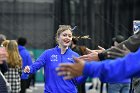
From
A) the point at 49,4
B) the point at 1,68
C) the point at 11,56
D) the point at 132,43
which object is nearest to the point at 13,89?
the point at 11,56

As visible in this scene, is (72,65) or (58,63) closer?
(72,65)

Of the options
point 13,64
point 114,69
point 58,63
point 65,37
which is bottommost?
point 13,64

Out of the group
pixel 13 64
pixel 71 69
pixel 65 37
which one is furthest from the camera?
pixel 13 64

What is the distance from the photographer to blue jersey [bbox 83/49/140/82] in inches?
156

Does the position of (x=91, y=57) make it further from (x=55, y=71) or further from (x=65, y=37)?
(x=55, y=71)

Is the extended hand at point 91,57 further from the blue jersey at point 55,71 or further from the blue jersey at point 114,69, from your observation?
the blue jersey at point 55,71

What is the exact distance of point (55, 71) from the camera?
315 inches

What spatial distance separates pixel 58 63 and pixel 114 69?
399 cm

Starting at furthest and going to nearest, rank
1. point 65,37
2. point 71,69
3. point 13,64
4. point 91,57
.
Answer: point 13,64, point 65,37, point 91,57, point 71,69

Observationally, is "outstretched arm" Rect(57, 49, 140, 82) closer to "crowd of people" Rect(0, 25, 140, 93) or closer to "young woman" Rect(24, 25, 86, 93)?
"crowd of people" Rect(0, 25, 140, 93)

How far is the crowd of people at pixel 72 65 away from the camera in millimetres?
3998

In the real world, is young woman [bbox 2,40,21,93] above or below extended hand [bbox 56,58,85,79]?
below

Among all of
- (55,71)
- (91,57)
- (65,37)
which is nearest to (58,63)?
(55,71)

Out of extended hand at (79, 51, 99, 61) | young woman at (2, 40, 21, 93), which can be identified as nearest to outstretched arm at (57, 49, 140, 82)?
extended hand at (79, 51, 99, 61)
